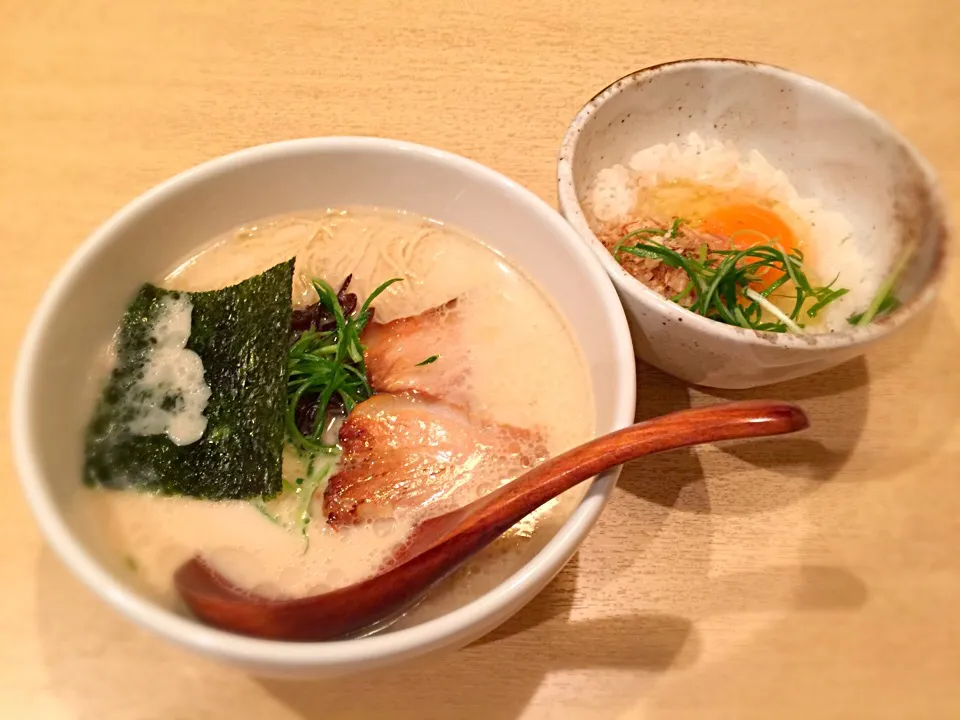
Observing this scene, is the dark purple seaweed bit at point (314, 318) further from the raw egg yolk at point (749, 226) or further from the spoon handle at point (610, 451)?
the raw egg yolk at point (749, 226)

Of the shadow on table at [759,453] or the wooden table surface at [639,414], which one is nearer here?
the wooden table surface at [639,414]

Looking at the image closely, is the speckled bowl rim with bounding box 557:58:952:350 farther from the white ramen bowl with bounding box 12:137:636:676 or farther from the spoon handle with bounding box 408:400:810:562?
the spoon handle with bounding box 408:400:810:562

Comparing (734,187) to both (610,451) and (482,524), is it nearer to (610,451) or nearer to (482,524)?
(610,451)

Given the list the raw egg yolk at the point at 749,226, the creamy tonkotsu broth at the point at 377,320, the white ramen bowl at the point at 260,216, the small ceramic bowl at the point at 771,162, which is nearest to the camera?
the white ramen bowl at the point at 260,216

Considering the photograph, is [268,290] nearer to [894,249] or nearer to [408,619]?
[408,619]

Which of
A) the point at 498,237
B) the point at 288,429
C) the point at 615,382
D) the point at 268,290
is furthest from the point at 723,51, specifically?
the point at 288,429

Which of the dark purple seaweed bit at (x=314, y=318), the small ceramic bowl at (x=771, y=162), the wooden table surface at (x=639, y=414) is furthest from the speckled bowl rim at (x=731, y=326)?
the dark purple seaweed bit at (x=314, y=318)

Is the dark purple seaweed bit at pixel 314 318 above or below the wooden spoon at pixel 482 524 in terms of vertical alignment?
above
